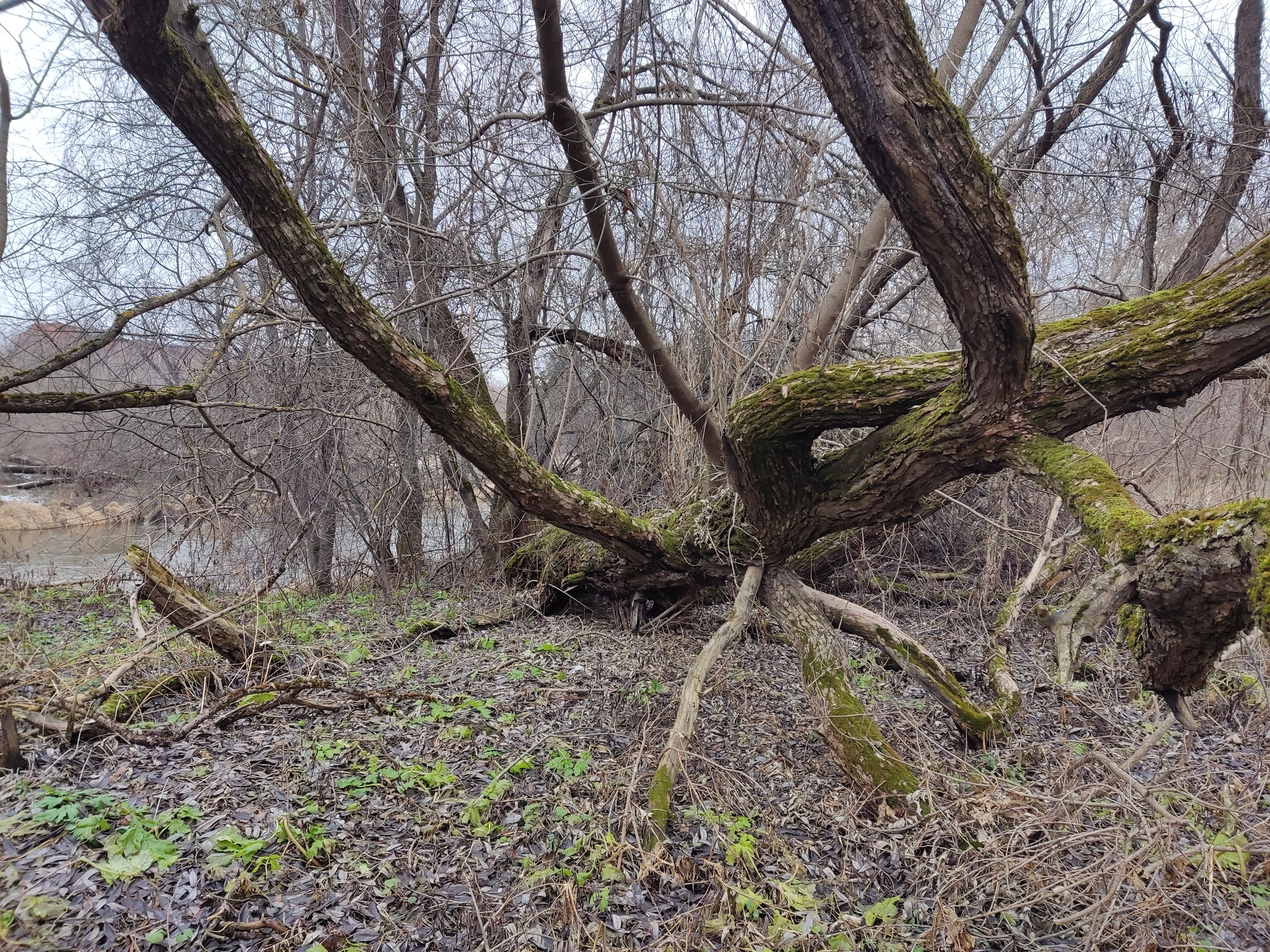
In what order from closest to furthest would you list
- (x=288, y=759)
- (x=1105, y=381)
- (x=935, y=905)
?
1. (x=935, y=905)
2. (x=1105, y=381)
3. (x=288, y=759)

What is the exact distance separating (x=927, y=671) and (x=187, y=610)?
4025 millimetres

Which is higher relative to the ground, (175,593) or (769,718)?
(175,593)

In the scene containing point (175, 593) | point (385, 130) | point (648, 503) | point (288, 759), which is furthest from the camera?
point (648, 503)

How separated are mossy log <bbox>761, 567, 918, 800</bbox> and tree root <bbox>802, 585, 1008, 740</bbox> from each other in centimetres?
23

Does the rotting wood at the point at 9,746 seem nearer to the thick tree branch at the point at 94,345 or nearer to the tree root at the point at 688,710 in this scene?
the thick tree branch at the point at 94,345

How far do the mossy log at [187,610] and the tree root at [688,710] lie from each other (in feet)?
7.99

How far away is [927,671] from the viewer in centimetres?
368

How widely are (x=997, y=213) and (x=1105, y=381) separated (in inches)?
38.9

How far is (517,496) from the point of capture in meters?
4.21

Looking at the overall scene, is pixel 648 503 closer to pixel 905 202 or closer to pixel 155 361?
pixel 905 202

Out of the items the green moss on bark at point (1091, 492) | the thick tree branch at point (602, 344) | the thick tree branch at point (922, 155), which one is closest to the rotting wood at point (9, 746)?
the thick tree branch at point (922, 155)

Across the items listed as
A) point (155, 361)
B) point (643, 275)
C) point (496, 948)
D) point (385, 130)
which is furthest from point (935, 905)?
point (155, 361)

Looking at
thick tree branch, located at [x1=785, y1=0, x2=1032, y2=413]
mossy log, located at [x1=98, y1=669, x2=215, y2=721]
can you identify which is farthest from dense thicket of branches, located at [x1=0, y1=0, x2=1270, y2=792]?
mossy log, located at [x1=98, y1=669, x2=215, y2=721]

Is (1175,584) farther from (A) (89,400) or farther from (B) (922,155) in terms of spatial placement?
(A) (89,400)
